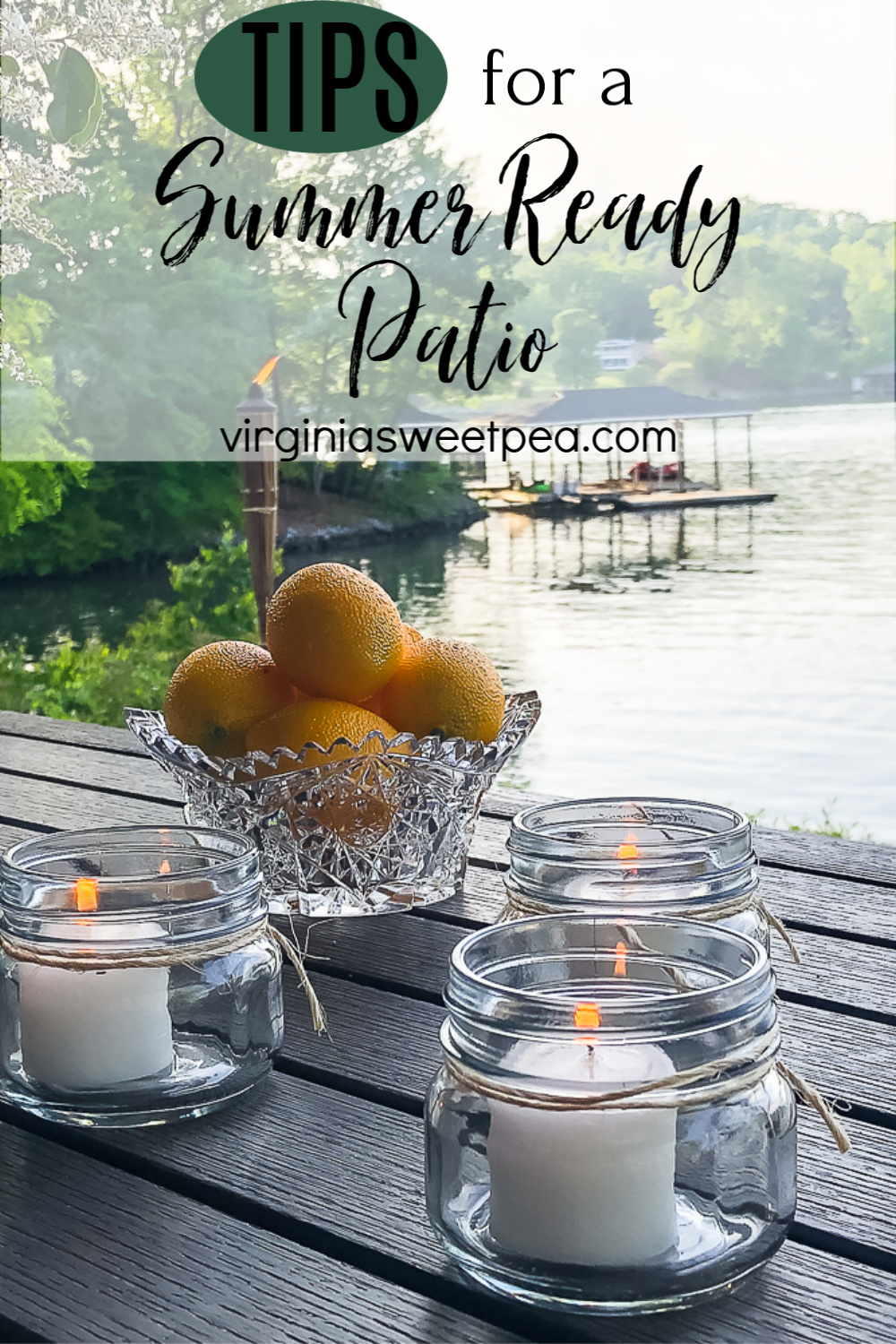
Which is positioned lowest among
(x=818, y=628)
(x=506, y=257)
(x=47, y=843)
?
(x=47, y=843)

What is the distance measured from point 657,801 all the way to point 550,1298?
0.84 feet

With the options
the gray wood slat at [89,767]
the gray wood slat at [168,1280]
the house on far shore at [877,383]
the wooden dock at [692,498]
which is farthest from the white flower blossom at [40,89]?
the house on far shore at [877,383]

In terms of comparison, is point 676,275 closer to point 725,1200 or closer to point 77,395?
point 77,395

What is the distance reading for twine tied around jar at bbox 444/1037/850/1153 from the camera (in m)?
0.33

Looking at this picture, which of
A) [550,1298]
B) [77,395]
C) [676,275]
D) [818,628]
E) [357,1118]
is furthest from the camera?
[676,275]

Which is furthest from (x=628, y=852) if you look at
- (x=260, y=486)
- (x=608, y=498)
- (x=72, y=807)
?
(x=608, y=498)

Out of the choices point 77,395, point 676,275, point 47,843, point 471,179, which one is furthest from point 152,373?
point 47,843

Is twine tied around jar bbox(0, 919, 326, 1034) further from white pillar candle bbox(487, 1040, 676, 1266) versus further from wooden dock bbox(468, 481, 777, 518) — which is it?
wooden dock bbox(468, 481, 777, 518)

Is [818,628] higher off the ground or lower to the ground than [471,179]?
lower

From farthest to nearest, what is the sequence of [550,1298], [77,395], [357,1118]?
[77,395] → [357,1118] → [550,1298]

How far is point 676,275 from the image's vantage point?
433 inches

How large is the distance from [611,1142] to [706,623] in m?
8.83

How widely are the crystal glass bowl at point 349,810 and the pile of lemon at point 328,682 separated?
0.02m

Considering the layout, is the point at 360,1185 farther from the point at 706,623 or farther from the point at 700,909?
the point at 706,623
